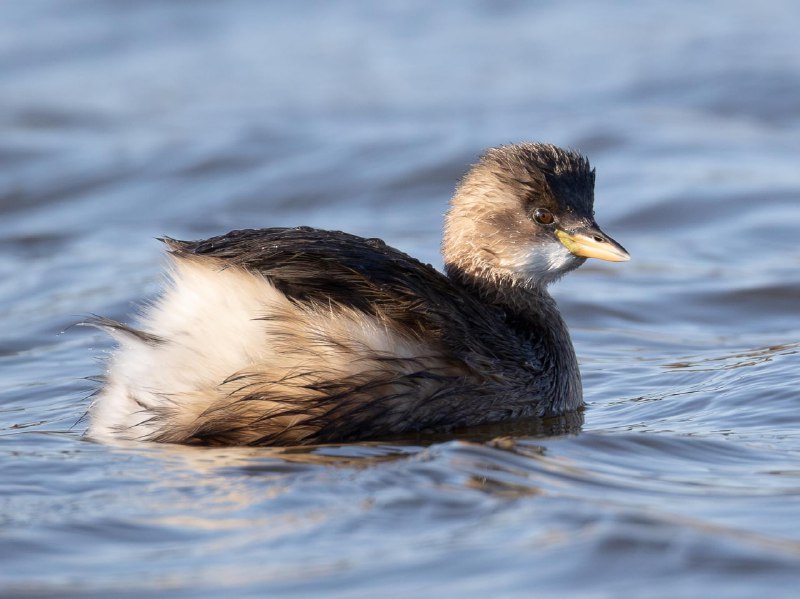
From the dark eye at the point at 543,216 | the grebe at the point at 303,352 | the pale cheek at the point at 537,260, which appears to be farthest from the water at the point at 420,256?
the dark eye at the point at 543,216

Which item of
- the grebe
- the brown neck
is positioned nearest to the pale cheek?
the brown neck

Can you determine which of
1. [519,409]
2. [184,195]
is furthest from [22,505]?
[184,195]

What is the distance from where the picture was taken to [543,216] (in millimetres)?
6414

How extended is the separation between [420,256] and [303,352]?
13.4ft

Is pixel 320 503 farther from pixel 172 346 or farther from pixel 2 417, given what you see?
pixel 2 417

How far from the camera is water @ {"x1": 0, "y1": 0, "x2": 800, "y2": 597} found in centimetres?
446

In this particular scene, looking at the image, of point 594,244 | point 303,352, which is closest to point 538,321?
point 594,244

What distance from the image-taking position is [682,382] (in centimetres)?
690

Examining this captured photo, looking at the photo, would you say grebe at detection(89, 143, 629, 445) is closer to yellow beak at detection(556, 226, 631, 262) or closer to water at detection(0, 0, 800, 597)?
water at detection(0, 0, 800, 597)

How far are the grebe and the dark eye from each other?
2.00 ft

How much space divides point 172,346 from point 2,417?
1.45 m

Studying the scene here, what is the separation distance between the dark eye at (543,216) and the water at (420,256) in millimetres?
868

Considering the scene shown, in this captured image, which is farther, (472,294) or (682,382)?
(682,382)

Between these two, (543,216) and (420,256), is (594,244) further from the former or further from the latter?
(420,256)
